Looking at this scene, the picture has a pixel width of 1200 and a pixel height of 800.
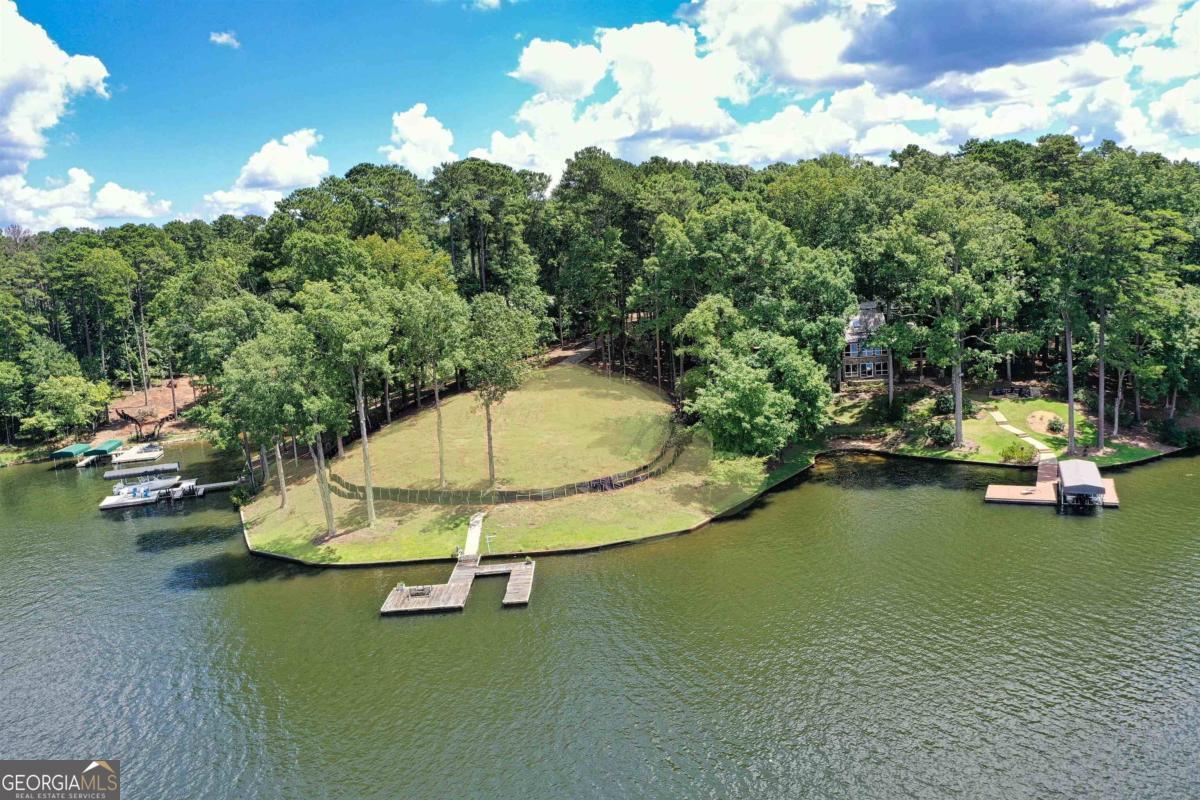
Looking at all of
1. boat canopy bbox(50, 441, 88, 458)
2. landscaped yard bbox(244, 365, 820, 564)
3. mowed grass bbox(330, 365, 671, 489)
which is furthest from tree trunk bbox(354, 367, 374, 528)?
boat canopy bbox(50, 441, 88, 458)

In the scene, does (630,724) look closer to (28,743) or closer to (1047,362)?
(28,743)

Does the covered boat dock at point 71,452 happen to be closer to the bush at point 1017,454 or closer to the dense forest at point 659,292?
the dense forest at point 659,292

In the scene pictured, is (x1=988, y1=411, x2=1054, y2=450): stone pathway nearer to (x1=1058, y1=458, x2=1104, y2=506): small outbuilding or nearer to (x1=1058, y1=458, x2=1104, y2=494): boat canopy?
(x1=1058, y1=458, x2=1104, y2=494): boat canopy

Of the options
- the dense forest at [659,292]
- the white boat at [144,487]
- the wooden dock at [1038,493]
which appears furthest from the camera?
the white boat at [144,487]

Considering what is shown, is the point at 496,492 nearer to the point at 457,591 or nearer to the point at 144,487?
the point at 457,591

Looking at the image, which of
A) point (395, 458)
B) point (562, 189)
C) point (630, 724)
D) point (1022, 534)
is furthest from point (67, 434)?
point (1022, 534)

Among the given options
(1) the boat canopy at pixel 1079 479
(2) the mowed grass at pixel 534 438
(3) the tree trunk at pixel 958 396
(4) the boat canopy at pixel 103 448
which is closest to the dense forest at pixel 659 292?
(3) the tree trunk at pixel 958 396

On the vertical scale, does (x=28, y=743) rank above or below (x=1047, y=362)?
below
